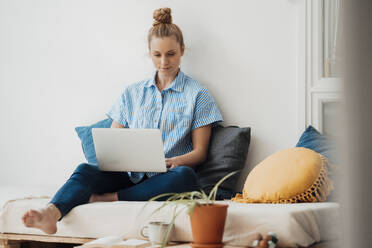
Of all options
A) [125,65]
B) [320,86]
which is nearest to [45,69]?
[125,65]

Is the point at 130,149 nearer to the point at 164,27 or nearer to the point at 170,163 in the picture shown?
the point at 170,163

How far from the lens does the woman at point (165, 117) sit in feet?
6.70

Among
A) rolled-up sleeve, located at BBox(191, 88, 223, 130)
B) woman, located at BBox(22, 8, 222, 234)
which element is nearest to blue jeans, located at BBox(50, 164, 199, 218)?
woman, located at BBox(22, 8, 222, 234)

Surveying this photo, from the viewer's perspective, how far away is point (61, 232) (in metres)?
1.91

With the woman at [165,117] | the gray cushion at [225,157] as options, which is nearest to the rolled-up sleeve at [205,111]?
the woman at [165,117]

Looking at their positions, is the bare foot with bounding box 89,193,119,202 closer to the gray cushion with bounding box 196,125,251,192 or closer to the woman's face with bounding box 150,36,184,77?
the gray cushion with bounding box 196,125,251,192

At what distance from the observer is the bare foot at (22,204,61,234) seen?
5.52ft

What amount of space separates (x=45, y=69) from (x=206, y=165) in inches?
53.0

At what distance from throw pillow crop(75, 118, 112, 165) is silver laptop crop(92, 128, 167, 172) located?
526mm

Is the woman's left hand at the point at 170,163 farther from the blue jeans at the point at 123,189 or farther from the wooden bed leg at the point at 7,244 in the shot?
the wooden bed leg at the point at 7,244

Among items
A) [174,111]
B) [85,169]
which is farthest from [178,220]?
[174,111]

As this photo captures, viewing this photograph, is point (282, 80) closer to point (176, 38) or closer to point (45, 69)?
point (176, 38)

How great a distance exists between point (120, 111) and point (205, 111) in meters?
0.50

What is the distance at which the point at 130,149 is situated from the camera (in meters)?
2.02
